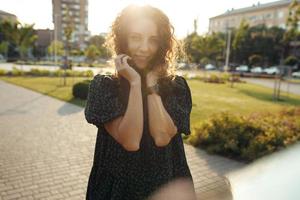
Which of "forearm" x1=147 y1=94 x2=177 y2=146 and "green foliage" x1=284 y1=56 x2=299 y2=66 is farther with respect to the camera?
"green foliage" x1=284 y1=56 x2=299 y2=66

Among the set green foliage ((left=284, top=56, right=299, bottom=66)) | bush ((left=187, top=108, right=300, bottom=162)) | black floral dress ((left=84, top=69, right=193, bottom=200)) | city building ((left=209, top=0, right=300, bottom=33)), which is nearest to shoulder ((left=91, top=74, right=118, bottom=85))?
black floral dress ((left=84, top=69, right=193, bottom=200))

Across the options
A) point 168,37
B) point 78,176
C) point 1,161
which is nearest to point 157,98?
point 168,37

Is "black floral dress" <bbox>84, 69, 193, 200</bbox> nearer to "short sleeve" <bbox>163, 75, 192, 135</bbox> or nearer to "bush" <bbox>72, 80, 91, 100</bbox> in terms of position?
"short sleeve" <bbox>163, 75, 192, 135</bbox>

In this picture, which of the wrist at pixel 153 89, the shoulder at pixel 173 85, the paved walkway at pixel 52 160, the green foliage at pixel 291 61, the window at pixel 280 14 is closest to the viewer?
the wrist at pixel 153 89

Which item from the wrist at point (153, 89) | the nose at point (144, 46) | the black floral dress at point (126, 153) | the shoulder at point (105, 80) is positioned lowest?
the black floral dress at point (126, 153)

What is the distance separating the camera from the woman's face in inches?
65.1

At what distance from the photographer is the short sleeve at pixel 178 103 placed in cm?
166

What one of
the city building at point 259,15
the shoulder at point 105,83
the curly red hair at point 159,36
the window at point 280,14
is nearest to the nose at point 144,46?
the curly red hair at point 159,36

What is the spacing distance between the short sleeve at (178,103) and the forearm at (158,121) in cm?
7

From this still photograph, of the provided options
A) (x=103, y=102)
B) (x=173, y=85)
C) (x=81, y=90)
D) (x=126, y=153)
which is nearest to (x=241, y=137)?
(x=173, y=85)

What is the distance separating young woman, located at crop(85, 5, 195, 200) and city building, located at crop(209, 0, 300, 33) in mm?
65111

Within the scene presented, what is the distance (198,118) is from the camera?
10.5 meters

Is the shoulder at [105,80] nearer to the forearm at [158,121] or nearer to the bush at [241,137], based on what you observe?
the forearm at [158,121]

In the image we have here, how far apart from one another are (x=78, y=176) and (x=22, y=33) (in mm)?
36192
